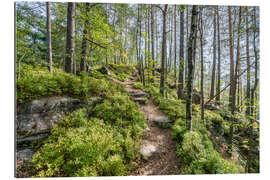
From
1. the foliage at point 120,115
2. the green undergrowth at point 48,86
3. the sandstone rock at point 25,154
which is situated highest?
the green undergrowth at point 48,86

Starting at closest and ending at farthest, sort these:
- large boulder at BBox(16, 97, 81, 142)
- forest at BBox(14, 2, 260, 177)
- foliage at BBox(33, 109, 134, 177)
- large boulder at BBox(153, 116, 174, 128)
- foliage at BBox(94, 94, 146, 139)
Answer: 1. foliage at BBox(33, 109, 134, 177)
2. forest at BBox(14, 2, 260, 177)
3. large boulder at BBox(16, 97, 81, 142)
4. foliage at BBox(94, 94, 146, 139)
5. large boulder at BBox(153, 116, 174, 128)

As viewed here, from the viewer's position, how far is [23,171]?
172cm

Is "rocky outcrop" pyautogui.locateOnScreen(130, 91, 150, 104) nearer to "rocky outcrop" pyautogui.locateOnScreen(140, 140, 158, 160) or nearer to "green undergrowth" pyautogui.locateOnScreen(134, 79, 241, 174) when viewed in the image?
"green undergrowth" pyautogui.locateOnScreen(134, 79, 241, 174)

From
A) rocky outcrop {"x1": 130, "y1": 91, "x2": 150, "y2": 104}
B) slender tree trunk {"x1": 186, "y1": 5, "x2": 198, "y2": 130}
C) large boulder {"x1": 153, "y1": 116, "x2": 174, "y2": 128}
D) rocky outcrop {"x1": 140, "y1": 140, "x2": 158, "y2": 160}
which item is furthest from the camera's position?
rocky outcrop {"x1": 130, "y1": 91, "x2": 150, "y2": 104}

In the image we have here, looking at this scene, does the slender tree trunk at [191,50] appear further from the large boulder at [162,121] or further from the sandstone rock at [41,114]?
the sandstone rock at [41,114]

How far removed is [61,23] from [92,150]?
22.8 ft

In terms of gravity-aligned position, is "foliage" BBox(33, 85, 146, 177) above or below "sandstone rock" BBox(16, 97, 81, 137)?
below

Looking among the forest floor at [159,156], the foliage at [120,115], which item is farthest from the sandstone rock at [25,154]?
the forest floor at [159,156]

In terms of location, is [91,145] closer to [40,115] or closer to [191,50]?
[40,115]

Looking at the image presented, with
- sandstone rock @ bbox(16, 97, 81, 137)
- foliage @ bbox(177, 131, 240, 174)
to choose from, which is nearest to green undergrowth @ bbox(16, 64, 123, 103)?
sandstone rock @ bbox(16, 97, 81, 137)

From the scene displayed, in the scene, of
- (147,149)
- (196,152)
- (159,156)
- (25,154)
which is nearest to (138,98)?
(147,149)
